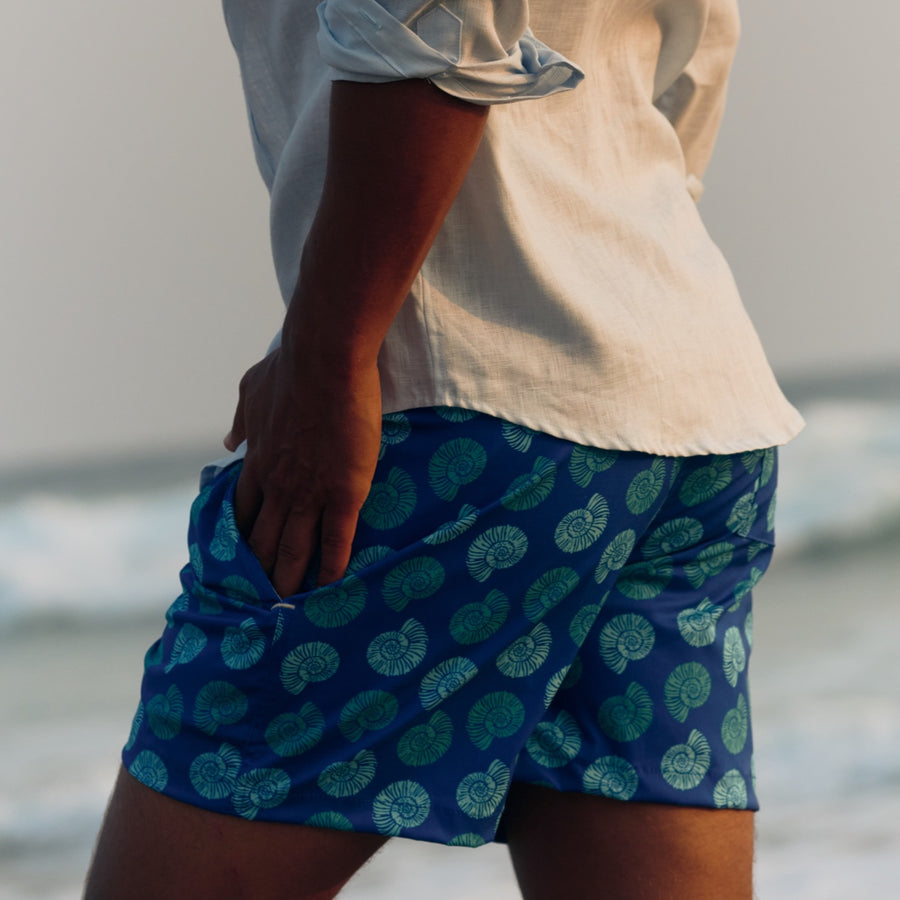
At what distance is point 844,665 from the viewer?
3713 mm

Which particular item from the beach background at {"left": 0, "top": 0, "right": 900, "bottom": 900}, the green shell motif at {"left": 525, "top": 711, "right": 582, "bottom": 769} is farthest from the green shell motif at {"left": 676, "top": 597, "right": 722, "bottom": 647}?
the beach background at {"left": 0, "top": 0, "right": 900, "bottom": 900}

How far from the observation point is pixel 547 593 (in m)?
0.71

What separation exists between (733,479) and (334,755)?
33cm

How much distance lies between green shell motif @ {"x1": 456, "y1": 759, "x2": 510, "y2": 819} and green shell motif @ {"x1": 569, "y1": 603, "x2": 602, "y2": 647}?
0.10 meters

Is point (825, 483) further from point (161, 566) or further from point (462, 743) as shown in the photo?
point (462, 743)

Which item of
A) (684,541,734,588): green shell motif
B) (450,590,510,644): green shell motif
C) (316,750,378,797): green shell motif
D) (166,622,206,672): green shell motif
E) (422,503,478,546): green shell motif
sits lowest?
(316,750,378,797): green shell motif

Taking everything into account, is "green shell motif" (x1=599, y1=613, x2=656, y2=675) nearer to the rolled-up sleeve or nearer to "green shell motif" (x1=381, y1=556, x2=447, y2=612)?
"green shell motif" (x1=381, y1=556, x2=447, y2=612)

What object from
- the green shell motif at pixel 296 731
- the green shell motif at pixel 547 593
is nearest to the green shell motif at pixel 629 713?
the green shell motif at pixel 547 593

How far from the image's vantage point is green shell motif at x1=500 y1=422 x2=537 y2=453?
0.68 metres

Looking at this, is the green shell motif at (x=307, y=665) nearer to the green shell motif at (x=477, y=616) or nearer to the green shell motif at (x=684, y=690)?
the green shell motif at (x=477, y=616)

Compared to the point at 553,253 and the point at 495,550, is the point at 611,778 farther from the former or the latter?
the point at 553,253

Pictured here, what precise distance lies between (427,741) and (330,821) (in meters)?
0.08

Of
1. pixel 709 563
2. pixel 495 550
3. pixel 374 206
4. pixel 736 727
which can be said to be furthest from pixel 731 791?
pixel 374 206

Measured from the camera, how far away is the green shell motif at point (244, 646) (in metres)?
0.70
